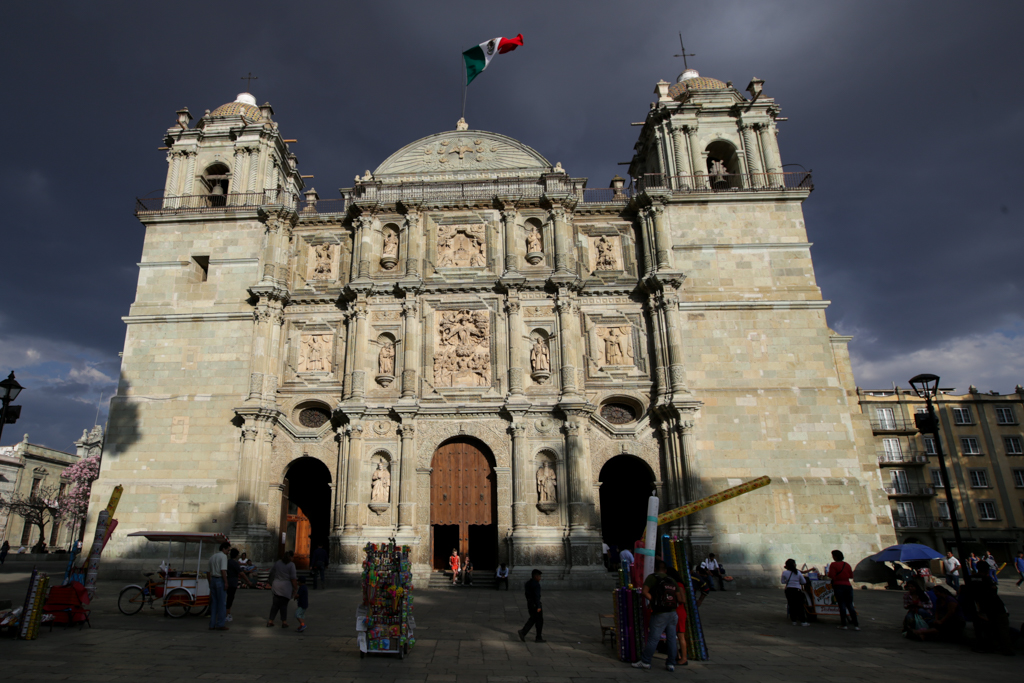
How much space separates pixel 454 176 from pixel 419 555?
53.8 ft

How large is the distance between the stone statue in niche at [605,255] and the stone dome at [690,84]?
27.0 feet

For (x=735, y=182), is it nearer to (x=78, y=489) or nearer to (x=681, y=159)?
(x=681, y=159)

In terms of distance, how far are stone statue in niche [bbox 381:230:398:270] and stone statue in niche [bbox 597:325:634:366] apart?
30.0 feet

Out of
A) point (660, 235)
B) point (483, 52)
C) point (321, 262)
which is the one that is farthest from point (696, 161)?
point (321, 262)

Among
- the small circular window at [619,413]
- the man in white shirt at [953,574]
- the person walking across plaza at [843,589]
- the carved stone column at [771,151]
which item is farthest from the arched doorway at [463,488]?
the carved stone column at [771,151]

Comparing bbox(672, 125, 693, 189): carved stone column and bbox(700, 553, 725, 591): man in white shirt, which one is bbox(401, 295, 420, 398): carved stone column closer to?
bbox(700, 553, 725, 591): man in white shirt

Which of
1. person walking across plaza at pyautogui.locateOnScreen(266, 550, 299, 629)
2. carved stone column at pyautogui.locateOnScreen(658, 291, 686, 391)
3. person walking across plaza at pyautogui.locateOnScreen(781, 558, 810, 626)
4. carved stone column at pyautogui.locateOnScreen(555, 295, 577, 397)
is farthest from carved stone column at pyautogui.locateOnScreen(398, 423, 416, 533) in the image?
person walking across plaza at pyautogui.locateOnScreen(781, 558, 810, 626)

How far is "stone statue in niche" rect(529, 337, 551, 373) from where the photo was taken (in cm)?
2375

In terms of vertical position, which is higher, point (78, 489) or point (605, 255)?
point (605, 255)

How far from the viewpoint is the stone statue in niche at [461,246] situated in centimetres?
2602

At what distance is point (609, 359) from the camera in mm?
24453

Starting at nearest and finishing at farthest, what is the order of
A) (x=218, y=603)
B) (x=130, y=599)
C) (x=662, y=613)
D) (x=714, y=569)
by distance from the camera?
(x=662, y=613), (x=218, y=603), (x=130, y=599), (x=714, y=569)

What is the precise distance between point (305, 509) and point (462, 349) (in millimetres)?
9834

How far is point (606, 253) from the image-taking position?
85.9 feet
